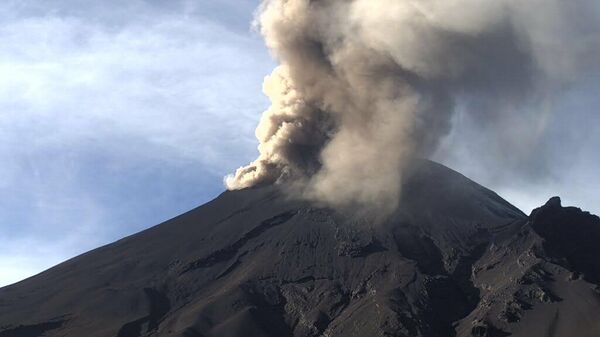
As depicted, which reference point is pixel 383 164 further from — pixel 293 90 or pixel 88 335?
pixel 88 335

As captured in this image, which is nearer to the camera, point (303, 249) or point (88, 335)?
point (88, 335)

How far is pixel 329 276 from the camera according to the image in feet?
377

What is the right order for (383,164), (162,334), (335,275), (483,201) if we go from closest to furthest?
(162,334) → (335,275) → (383,164) → (483,201)

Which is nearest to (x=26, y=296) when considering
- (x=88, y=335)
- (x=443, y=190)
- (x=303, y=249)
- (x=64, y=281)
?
(x=64, y=281)

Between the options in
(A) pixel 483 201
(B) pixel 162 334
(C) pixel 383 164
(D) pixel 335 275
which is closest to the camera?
(B) pixel 162 334

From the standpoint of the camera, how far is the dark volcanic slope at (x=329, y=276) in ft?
346

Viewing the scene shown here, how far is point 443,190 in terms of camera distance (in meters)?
134

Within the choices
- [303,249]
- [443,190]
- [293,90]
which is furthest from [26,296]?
[443,190]

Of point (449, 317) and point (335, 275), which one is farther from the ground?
point (335, 275)

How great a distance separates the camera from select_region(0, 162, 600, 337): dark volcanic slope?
10544 cm

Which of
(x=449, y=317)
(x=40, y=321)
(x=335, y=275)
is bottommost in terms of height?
(x=449, y=317)

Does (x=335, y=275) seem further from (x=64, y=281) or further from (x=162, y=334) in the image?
(x=64, y=281)

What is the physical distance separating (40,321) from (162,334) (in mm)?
14421

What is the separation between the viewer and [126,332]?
344ft
